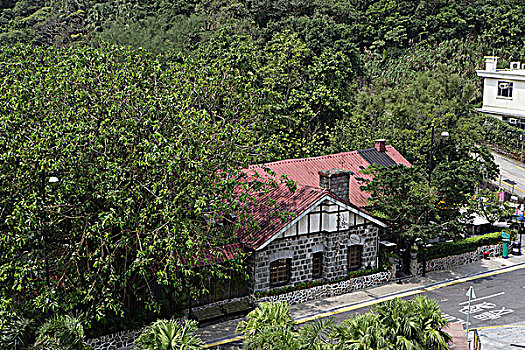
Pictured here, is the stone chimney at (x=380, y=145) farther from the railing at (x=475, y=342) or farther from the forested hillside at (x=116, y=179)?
the railing at (x=475, y=342)

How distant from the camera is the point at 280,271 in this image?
3047cm

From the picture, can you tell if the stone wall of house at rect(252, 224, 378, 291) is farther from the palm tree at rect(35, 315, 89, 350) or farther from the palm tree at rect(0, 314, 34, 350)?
the palm tree at rect(0, 314, 34, 350)

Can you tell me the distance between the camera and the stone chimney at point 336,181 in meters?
31.8

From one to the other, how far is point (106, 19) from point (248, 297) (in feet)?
222

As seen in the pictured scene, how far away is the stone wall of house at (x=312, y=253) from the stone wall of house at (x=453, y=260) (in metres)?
3.12

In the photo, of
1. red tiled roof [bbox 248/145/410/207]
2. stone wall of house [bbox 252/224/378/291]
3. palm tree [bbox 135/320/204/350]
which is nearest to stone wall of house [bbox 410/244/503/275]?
stone wall of house [bbox 252/224/378/291]

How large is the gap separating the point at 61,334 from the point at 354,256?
16.3 m

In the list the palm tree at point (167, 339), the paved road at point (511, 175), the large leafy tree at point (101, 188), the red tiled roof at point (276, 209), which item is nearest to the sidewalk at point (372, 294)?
the large leafy tree at point (101, 188)

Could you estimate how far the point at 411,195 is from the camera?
107 ft

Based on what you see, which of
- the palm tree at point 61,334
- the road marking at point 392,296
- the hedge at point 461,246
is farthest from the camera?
the hedge at point 461,246

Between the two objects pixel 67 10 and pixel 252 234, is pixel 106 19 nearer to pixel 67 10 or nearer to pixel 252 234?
pixel 67 10

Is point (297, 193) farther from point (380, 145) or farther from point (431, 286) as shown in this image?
point (380, 145)

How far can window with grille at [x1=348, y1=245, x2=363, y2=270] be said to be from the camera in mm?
32531

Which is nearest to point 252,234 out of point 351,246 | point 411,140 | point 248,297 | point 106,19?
point 248,297
